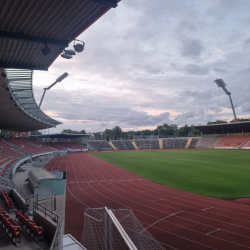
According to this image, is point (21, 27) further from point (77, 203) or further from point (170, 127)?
point (170, 127)

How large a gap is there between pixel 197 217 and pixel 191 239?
2271mm

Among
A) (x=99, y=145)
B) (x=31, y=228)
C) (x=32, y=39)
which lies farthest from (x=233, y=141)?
(x=32, y=39)

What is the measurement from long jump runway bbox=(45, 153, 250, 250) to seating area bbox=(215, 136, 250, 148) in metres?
44.8

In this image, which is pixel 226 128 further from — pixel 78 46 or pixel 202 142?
pixel 78 46

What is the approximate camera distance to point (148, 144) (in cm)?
7631

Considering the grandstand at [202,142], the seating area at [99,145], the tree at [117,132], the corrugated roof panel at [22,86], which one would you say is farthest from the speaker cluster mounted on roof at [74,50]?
the tree at [117,132]

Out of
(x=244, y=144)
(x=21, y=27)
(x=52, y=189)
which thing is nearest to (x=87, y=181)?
(x=52, y=189)

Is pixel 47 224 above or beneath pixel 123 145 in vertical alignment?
above

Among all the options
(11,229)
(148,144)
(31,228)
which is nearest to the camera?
(11,229)

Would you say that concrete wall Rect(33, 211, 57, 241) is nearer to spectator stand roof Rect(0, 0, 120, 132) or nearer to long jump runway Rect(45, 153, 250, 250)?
long jump runway Rect(45, 153, 250, 250)

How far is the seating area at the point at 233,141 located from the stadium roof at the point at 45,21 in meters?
55.0

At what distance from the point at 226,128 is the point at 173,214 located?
55403mm

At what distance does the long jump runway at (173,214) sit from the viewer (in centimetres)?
790

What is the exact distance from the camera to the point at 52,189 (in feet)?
48.1
